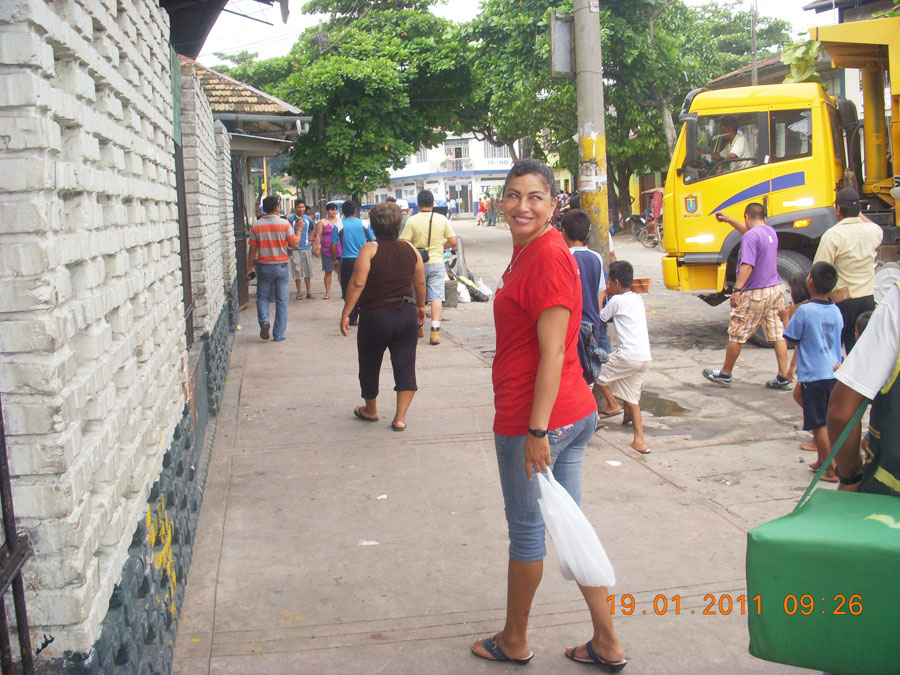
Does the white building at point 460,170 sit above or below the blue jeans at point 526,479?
Answer: above

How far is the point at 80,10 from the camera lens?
2400mm

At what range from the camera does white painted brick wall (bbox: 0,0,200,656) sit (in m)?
1.83

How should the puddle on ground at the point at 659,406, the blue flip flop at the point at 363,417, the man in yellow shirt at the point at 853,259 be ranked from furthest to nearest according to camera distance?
the puddle on ground at the point at 659,406 < the man in yellow shirt at the point at 853,259 < the blue flip flop at the point at 363,417

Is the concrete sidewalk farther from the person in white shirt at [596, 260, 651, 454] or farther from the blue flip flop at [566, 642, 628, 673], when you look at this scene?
the person in white shirt at [596, 260, 651, 454]

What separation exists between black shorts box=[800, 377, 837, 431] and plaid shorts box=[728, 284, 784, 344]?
8.26 ft

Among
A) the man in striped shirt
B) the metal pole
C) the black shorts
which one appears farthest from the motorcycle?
the metal pole

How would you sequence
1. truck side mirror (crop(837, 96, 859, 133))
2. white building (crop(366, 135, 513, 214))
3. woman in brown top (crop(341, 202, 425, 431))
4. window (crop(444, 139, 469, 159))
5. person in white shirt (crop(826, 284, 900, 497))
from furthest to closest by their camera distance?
1. window (crop(444, 139, 469, 159))
2. white building (crop(366, 135, 513, 214))
3. truck side mirror (crop(837, 96, 859, 133))
4. woman in brown top (crop(341, 202, 425, 431))
5. person in white shirt (crop(826, 284, 900, 497))

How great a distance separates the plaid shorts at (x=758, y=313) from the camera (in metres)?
8.03

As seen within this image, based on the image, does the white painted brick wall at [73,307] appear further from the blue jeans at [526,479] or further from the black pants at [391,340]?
the black pants at [391,340]

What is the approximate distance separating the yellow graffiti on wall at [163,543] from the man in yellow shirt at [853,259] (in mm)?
5713

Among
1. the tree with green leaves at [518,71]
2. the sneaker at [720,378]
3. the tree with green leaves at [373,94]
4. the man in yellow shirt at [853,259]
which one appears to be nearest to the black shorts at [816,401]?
the man in yellow shirt at [853,259]

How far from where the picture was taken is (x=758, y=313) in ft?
26.4

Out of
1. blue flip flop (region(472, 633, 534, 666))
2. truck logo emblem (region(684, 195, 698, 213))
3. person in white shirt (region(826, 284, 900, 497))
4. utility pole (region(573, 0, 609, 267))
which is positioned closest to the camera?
person in white shirt (region(826, 284, 900, 497))
